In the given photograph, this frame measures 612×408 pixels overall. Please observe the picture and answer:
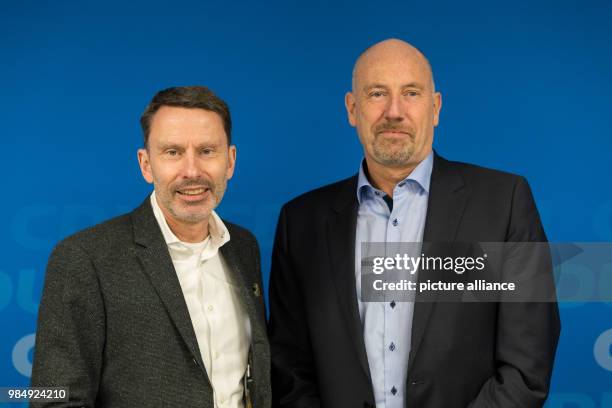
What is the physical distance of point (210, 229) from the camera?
8.79ft

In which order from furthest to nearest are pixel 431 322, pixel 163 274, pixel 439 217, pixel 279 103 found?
pixel 279 103, pixel 439 217, pixel 431 322, pixel 163 274

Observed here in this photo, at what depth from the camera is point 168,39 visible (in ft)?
11.6

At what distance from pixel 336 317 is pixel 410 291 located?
289mm

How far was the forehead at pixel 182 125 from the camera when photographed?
97.8 inches

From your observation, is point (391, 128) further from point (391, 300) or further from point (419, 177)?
point (391, 300)

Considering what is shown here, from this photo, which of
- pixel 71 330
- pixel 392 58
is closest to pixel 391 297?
pixel 392 58

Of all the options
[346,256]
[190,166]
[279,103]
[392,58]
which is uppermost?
[279,103]

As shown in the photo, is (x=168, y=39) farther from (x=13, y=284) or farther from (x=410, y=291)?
(x=410, y=291)

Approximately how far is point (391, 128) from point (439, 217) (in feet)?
1.26

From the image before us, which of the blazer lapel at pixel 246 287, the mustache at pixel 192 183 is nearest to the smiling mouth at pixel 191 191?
the mustache at pixel 192 183

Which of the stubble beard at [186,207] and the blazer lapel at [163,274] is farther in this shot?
the stubble beard at [186,207]

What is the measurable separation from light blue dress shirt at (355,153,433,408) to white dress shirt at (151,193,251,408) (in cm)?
46

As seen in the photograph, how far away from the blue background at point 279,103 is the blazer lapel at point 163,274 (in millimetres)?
1085

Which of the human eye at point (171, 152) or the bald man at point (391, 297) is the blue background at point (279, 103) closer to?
the bald man at point (391, 297)
